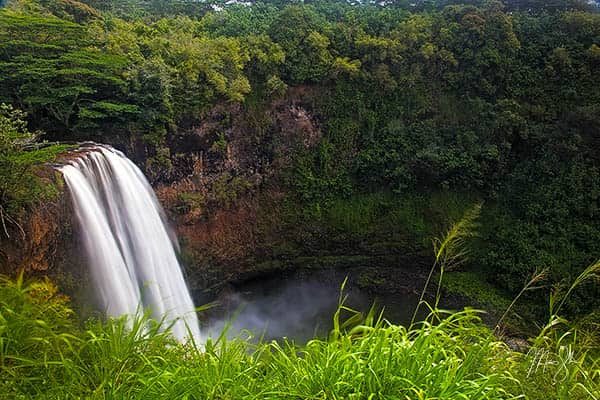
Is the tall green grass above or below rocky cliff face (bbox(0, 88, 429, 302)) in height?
above

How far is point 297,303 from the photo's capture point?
1362cm

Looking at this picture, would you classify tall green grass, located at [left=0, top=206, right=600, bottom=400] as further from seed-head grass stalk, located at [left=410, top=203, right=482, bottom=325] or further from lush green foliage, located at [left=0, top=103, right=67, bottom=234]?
lush green foliage, located at [left=0, top=103, right=67, bottom=234]

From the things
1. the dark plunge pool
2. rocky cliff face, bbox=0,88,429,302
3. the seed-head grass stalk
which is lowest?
the dark plunge pool

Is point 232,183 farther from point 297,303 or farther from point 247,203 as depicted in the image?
point 297,303

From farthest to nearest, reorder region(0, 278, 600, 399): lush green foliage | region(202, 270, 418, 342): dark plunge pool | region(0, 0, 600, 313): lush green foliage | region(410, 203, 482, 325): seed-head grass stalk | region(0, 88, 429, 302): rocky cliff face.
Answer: region(0, 0, 600, 313): lush green foliage → region(0, 88, 429, 302): rocky cliff face → region(202, 270, 418, 342): dark plunge pool → region(410, 203, 482, 325): seed-head grass stalk → region(0, 278, 600, 399): lush green foliage

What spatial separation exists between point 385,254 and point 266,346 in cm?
1360

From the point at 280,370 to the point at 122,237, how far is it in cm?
682

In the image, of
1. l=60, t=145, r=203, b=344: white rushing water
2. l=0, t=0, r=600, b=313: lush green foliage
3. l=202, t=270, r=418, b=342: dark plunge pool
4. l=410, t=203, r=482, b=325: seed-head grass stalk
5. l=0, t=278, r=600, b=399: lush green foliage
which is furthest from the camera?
l=0, t=0, r=600, b=313: lush green foliage

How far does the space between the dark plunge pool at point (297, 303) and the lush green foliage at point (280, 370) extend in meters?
9.58

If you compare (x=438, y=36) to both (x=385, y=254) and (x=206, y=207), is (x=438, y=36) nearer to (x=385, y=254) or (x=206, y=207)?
(x=385, y=254)

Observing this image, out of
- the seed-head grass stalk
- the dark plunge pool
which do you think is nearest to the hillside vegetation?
the dark plunge pool

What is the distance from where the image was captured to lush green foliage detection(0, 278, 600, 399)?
1.90 m

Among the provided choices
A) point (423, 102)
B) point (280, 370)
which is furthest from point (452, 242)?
point (423, 102)

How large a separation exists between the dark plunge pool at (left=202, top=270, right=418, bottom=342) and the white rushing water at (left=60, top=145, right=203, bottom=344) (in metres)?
2.70
